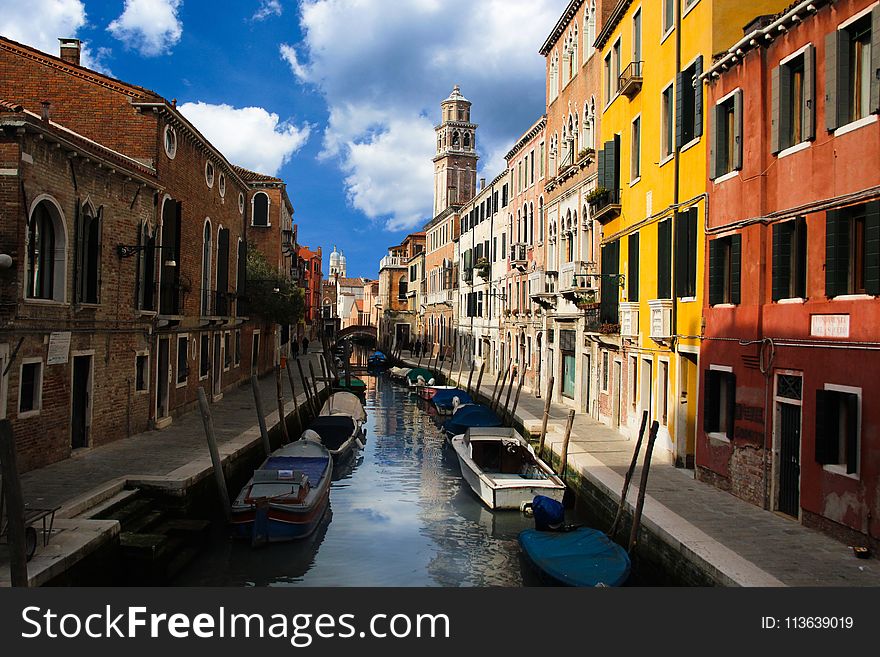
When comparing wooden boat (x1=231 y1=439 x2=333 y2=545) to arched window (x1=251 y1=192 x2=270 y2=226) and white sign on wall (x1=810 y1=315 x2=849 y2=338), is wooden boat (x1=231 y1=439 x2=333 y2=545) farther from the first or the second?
arched window (x1=251 y1=192 x2=270 y2=226)

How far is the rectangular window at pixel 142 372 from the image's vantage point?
51.5 feet

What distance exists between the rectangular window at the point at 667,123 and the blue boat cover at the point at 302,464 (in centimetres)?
852

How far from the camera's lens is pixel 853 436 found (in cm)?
823

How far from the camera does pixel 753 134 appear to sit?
1035 cm

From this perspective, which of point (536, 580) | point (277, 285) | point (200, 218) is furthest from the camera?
point (277, 285)

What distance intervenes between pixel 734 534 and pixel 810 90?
17.1 ft

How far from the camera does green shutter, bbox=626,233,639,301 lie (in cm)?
1591

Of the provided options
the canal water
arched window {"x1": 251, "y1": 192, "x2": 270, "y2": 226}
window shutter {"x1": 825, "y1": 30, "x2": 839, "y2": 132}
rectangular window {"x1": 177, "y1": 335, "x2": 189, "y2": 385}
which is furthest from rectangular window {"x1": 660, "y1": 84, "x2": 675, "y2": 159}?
arched window {"x1": 251, "y1": 192, "x2": 270, "y2": 226}

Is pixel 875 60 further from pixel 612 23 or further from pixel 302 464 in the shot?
pixel 302 464

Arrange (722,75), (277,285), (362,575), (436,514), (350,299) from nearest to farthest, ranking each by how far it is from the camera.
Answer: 1. (362,575)
2. (722,75)
3. (436,514)
4. (277,285)
5. (350,299)

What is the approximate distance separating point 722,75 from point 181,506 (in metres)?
10.1

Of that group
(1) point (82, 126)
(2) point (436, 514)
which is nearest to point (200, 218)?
(1) point (82, 126)

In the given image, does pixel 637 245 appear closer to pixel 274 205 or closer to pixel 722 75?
pixel 722 75

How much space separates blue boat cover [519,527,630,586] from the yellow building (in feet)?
13.7
